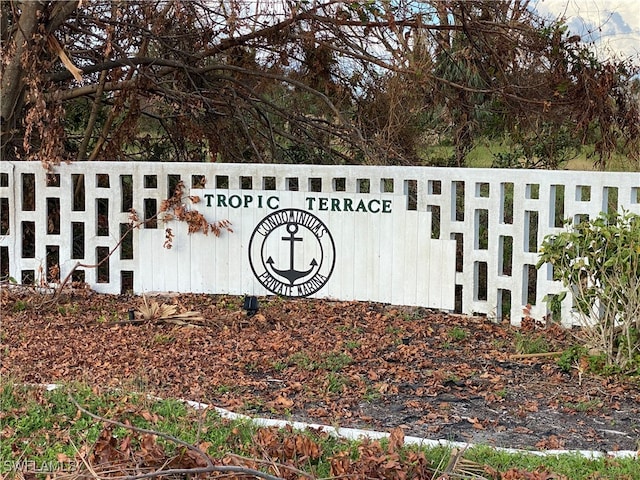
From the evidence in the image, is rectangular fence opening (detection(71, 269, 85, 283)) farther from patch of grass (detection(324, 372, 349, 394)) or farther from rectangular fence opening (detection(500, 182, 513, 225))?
rectangular fence opening (detection(500, 182, 513, 225))

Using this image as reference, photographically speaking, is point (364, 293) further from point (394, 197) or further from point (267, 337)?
point (267, 337)

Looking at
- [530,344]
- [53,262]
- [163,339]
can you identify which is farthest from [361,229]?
[53,262]

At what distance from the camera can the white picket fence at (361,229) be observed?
6961 mm

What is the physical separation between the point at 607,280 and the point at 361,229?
2501 mm

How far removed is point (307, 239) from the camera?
7570 millimetres

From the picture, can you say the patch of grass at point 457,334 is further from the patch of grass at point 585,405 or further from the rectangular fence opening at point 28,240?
the rectangular fence opening at point 28,240

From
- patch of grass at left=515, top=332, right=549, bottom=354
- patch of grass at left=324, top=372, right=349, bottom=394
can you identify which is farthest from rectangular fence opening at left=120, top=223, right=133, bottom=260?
patch of grass at left=515, top=332, right=549, bottom=354

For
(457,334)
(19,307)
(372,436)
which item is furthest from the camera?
(19,307)

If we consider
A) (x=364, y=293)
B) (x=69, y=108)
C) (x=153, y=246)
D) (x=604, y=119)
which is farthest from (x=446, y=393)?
(x=69, y=108)

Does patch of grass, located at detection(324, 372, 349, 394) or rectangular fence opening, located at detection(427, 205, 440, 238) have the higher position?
rectangular fence opening, located at detection(427, 205, 440, 238)

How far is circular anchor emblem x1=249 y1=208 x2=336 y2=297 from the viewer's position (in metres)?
7.57

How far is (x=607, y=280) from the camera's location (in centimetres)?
551

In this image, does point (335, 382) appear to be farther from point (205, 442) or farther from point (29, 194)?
point (29, 194)

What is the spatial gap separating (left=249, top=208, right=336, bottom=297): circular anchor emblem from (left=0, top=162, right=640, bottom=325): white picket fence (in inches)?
3.2
